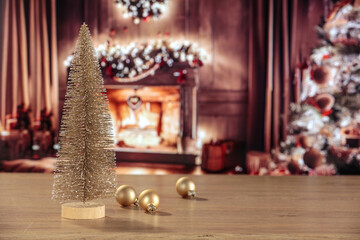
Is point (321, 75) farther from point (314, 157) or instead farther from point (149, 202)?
point (149, 202)

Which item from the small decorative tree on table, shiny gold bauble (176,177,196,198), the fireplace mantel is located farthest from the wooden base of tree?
the fireplace mantel

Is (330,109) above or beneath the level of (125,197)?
above

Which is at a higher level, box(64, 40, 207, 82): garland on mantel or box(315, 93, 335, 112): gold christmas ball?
box(64, 40, 207, 82): garland on mantel

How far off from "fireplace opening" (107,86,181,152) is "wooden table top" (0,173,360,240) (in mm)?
1742

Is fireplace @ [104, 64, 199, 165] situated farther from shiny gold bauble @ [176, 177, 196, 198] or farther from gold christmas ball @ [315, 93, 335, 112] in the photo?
shiny gold bauble @ [176, 177, 196, 198]

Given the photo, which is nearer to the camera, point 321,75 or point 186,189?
point 186,189

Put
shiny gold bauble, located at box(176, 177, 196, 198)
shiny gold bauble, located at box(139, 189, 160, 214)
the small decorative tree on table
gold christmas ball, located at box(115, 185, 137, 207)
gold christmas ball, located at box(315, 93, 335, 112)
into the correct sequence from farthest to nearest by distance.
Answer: gold christmas ball, located at box(315, 93, 335, 112) → shiny gold bauble, located at box(176, 177, 196, 198) → gold christmas ball, located at box(115, 185, 137, 207) → shiny gold bauble, located at box(139, 189, 160, 214) → the small decorative tree on table

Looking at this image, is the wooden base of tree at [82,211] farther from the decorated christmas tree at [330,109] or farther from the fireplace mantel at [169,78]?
the decorated christmas tree at [330,109]

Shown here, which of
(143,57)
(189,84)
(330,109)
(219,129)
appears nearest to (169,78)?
(189,84)

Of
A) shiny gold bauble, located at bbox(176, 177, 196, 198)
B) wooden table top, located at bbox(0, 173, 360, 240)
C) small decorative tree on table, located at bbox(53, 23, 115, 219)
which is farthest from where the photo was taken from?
shiny gold bauble, located at bbox(176, 177, 196, 198)

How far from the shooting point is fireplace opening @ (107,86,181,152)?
4539mm

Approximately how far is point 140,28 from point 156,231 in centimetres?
333

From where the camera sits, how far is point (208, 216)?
185 centimetres

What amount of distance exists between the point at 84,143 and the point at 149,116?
2830 millimetres
